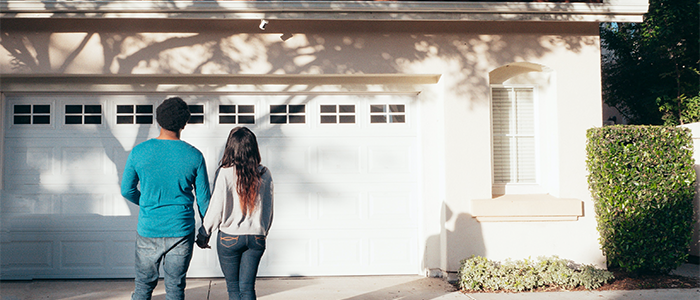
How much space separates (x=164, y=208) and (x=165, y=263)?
36 cm

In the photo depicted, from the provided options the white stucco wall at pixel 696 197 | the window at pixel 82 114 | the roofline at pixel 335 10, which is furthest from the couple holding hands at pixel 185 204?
the white stucco wall at pixel 696 197

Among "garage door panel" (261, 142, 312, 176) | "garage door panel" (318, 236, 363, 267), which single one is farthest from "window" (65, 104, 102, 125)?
"garage door panel" (318, 236, 363, 267)

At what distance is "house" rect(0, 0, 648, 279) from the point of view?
5.96m

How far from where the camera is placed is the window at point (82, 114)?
6.30 m

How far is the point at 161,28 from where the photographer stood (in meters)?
5.99

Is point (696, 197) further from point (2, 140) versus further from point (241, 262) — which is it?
point (2, 140)

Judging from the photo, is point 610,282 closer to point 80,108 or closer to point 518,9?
point 518,9

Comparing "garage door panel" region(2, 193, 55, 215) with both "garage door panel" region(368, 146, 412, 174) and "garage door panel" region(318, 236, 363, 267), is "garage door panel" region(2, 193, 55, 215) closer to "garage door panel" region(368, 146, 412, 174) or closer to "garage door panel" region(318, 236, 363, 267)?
"garage door panel" region(318, 236, 363, 267)

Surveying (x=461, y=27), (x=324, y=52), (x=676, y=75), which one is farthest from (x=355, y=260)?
(x=676, y=75)

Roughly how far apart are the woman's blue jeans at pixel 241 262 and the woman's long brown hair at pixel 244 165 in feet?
0.72

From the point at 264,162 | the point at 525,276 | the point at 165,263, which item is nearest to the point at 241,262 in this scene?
the point at 165,263

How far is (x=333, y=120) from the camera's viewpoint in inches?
256

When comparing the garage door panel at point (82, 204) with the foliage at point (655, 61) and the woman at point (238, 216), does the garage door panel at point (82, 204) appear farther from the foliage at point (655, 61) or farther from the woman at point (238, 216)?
the foliage at point (655, 61)

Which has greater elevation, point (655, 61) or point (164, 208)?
point (655, 61)
